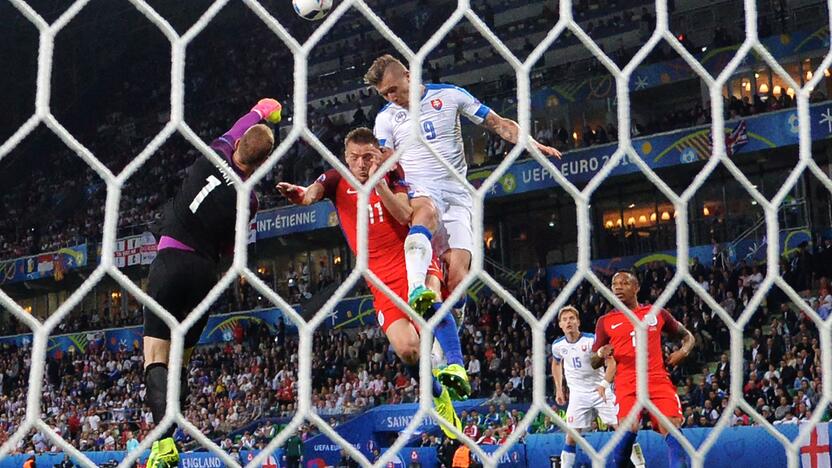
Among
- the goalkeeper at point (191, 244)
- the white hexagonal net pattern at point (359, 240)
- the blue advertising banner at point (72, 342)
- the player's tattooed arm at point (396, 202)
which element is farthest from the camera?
the blue advertising banner at point (72, 342)

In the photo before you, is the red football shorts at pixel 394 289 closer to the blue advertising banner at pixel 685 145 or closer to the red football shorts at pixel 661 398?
the red football shorts at pixel 661 398

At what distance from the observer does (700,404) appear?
6430 mm

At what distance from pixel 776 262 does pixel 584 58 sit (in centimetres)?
1311

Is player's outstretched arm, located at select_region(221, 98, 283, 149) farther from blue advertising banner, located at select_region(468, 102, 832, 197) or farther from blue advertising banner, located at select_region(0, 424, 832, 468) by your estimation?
blue advertising banner, located at select_region(468, 102, 832, 197)

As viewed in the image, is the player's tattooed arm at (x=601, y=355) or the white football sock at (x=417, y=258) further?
the player's tattooed arm at (x=601, y=355)

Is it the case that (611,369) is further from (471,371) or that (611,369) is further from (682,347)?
(471,371)

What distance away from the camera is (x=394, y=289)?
2.91 meters

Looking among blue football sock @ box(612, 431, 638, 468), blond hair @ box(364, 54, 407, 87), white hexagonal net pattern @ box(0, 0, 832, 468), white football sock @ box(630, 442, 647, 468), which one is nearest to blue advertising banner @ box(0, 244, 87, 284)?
white football sock @ box(630, 442, 647, 468)

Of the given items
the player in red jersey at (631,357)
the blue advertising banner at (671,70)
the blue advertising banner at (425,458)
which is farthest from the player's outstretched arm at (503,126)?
the blue advertising banner at (671,70)

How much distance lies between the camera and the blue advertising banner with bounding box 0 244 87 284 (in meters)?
A: 16.1

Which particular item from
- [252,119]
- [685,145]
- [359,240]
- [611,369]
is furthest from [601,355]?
[685,145]

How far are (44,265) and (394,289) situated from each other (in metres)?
15.4

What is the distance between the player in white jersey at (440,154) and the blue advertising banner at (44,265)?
14038 millimetres

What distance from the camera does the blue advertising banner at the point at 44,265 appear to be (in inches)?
634
